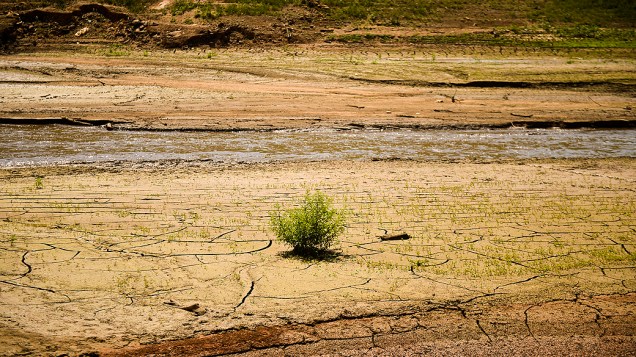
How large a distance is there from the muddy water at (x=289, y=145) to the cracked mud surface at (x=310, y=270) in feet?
7.44

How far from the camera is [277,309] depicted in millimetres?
6797

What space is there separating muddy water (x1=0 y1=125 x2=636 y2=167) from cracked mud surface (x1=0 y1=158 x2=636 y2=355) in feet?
→ 7.44

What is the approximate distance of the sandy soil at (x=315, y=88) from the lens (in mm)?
17734

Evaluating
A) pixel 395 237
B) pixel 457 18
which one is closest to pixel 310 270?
pixel 395 237

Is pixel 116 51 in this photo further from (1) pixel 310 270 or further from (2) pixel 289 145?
(1) pixel 310 270

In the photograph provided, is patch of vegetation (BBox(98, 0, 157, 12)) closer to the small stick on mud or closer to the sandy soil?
the sandy soil

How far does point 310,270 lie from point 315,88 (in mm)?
12550

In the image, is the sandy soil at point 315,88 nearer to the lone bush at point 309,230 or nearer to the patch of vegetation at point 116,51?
the patch of vegetation at point 116,51

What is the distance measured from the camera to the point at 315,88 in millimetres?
19984

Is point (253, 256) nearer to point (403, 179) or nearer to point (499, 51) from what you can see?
point (403, 179)

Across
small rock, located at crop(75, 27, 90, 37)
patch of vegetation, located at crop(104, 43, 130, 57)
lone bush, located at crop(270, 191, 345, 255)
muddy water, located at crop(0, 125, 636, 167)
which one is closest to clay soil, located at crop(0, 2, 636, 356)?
lone bush, located at crop(270, 191, 345, 255)

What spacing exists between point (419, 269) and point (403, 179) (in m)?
4.63

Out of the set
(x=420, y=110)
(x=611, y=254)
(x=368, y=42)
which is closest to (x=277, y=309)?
(x=611, y=254)

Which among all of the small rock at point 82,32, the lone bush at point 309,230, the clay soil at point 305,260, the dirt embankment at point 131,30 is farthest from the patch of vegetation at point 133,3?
the lone bush at point 309,230
